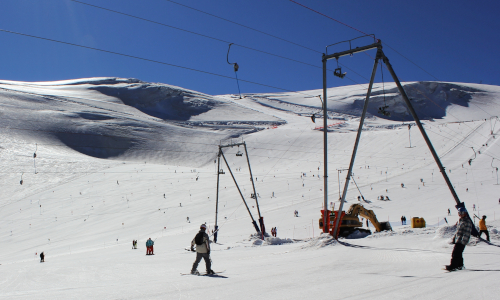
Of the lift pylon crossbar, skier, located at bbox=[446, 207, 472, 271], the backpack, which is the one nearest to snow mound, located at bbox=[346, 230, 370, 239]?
the lift pylon crossbar

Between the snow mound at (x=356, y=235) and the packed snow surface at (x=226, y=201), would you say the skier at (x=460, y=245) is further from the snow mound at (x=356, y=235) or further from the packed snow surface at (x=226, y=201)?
the snow mound at (x=356, y=235)

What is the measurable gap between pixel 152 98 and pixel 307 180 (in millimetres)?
134230

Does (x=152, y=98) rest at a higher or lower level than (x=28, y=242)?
higher

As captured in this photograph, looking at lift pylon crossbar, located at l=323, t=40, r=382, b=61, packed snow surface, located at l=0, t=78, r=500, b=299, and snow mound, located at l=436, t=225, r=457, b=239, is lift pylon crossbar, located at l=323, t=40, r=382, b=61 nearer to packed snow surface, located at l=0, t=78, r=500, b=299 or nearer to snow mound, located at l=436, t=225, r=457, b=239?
packed snow surface, located at l=0, t=78, r=500, b=299

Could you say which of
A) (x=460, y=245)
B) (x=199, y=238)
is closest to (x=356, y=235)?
(x=460, y=245)

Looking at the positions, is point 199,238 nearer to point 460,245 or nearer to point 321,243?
point 460,245

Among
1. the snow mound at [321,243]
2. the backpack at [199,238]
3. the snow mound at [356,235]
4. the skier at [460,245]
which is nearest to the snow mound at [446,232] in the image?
the snow mound at [321,243]

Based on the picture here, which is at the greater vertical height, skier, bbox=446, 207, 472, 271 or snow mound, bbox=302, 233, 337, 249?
skier, bbox=446, 207, 472, 271

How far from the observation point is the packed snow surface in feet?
23.4

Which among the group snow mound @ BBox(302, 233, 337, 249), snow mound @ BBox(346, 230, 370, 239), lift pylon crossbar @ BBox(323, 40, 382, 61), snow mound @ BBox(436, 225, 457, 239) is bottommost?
snow mound @ BBox(346, 230, 370, 239)

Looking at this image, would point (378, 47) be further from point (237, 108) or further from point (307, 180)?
point (237, 108)

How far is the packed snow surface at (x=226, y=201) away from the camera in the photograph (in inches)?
280

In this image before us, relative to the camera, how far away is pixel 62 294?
616cm

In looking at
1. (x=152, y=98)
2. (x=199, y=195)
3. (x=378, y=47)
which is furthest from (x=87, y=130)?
(x=378, y=47)
